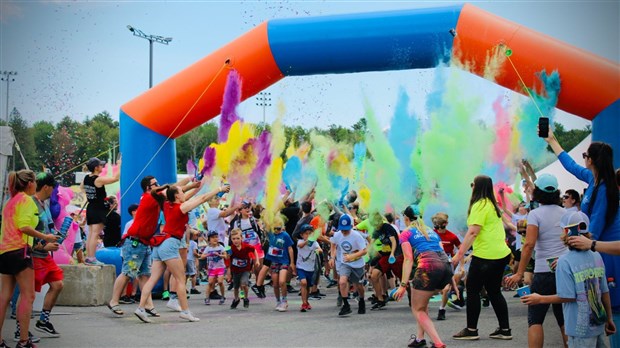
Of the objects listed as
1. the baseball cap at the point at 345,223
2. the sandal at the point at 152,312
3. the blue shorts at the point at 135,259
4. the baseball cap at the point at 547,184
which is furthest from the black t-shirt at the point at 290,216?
the baseball cap at the point at 547,184

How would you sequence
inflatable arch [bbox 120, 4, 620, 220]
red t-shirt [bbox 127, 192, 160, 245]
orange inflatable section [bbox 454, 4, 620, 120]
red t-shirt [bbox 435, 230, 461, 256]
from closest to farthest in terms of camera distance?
orange inflatable section [bbox 454, 4, 620, 120] → inflatable arch [bbox 120, 4, 620, 220] → red t-shirt [bbox 127, 192, 160, 245] → red t-shirt [bbox 435, 230, 461, 256]

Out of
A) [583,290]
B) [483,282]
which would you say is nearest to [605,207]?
[583,290]

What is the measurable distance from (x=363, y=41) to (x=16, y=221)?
223 inches

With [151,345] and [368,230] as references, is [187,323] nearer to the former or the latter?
[151,345]

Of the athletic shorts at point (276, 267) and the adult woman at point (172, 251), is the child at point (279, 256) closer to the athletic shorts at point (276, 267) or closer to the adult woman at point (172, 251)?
the athletic shorts at point (276, 267)

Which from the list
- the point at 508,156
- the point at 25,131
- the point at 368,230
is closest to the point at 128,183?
the point at 368,230

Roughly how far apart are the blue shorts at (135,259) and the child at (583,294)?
7.04m

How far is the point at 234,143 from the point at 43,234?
4.30 metres

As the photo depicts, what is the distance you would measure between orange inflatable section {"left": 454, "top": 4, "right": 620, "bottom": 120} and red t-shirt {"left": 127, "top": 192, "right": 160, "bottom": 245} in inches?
191

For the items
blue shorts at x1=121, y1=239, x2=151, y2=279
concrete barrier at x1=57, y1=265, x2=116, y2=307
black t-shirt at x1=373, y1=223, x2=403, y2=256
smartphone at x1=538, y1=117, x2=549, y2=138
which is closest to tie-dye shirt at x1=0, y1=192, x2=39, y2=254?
blue shorts at x1=121, y1=239, x2=151, y2=279

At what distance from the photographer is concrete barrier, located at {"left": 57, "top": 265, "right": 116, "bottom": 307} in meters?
11.2

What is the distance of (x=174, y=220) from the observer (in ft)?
31.6

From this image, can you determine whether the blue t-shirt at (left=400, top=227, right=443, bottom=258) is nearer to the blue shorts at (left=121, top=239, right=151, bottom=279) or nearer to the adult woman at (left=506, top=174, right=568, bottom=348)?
the adult woman at (left=506, top=174, right=568, bottom=348)

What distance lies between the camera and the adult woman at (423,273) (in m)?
7.18
